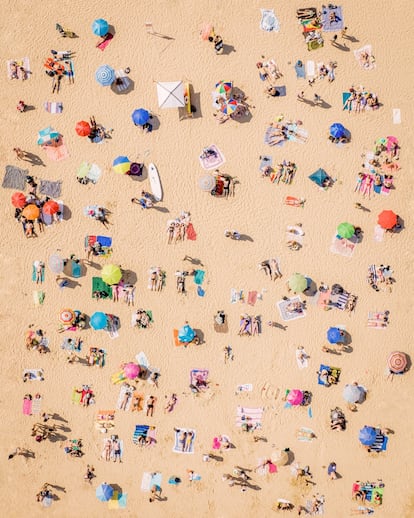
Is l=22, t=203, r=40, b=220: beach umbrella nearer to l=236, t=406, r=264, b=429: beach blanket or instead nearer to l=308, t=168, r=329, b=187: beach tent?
l=308, t=168, r=329, b=187: beach tent

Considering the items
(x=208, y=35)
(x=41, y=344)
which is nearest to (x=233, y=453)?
(x=41, y=344)

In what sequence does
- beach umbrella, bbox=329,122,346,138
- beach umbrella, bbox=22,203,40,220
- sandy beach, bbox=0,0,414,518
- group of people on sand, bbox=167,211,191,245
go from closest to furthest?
beach umbrella, bbox=329,122,346,138
beach umbrella, bbox=22,203,40,220
sandy beach, bbox=0,0,414,518
group of people on sand, bbox=167,211,191,245

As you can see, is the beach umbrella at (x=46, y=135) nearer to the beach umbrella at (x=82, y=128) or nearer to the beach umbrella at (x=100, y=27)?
the beach umbrella at (x=82, y=128)

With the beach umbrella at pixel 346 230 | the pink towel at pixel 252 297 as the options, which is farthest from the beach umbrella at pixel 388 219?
the pink towel at pixel 252 297

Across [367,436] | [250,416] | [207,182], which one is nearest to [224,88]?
[207,182]

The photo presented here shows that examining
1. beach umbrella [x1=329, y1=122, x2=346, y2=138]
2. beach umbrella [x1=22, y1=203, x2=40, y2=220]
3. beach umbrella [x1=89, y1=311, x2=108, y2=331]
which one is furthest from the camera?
beach umbrella [x1=22, y1=203, x2=40, y2=220]

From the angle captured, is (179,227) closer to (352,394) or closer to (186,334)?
(186,334)

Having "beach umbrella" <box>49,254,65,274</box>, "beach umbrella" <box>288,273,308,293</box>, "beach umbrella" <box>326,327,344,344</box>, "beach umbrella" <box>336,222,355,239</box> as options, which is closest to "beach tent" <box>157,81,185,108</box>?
"beach umbrella" <box>49,254,65,274</box>
